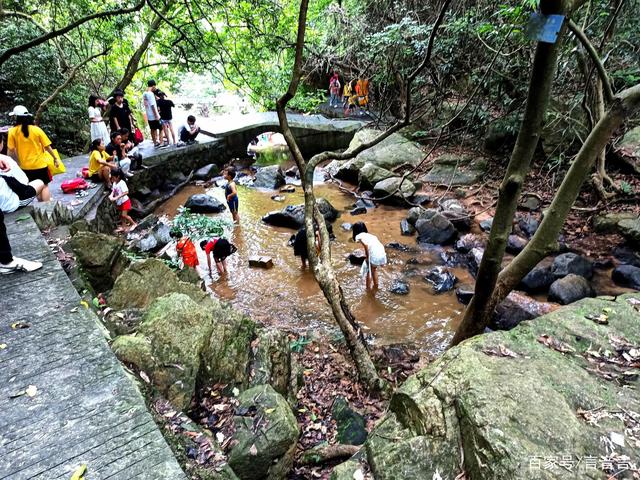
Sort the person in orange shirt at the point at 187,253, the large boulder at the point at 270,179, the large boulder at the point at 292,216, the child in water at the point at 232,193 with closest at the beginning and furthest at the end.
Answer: the person in orange shirt at the point at 187,253
the child in water at the point at 232,193
the large boulder at the point at 292,216
the large boulder at the point at 270,179

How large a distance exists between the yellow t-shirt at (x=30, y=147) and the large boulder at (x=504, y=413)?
6.48 metres

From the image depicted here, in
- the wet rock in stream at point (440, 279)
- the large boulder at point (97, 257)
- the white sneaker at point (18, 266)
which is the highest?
the white sneaker at point (18, 266)

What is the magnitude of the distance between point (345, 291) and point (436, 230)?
3.09m

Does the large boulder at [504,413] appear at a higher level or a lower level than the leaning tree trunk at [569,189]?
lower

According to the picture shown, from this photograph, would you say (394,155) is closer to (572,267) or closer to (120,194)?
(572,267)

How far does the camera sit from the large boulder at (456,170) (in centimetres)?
1157

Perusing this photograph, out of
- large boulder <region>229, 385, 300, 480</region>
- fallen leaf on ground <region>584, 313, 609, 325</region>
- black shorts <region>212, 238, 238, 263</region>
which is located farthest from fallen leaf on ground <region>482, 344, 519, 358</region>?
black shorts <region>212, 238, 238, 263</region>

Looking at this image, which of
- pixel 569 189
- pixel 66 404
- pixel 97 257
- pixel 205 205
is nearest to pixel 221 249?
pixel 97 257

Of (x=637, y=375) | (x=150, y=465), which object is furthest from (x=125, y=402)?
(x=637, y=375)

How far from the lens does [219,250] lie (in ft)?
24.5

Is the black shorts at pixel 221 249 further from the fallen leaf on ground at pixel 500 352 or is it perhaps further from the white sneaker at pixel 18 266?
the fallen leaf on ground at pixel 500 352

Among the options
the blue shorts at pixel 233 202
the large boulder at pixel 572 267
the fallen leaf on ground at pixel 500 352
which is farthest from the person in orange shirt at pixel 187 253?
the large boulder at pixel 572 267

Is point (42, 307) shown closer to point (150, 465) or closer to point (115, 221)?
point (150, 465)

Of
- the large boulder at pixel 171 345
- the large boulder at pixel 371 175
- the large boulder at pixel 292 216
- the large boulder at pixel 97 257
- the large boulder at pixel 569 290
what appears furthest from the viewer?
the large boulder at pixel 371 175
